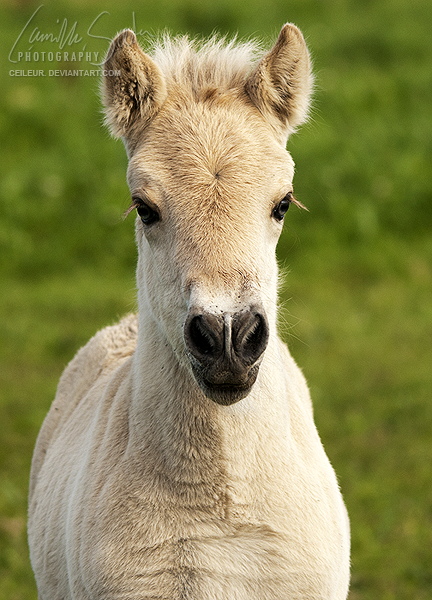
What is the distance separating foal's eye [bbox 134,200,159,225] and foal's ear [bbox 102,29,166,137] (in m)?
0.39

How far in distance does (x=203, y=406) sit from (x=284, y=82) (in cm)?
134

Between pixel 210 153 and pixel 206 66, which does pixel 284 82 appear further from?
pixel 210 153

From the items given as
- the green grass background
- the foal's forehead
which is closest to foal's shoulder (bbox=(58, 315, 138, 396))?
the green grass background

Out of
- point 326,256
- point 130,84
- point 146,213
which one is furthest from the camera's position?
point 326,256

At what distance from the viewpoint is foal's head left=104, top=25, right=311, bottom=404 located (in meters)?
2.49

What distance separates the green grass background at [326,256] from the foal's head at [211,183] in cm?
219

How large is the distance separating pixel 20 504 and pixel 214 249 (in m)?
4.11

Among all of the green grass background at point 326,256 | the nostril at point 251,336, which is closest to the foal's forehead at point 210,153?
the nostril at point 251,336

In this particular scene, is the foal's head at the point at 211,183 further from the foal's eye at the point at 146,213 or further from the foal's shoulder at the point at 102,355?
the foal's shoulder at the point at 102,355

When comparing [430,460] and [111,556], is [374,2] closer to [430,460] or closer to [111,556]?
[430,460]

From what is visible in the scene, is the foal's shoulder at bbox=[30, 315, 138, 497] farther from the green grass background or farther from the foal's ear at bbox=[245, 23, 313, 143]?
the foal's ear at bbox=[245, 23, 313, 143]

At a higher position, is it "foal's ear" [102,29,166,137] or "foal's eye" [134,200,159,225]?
"foal's ear" [102,29,166,137]

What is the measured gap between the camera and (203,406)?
2.89 m

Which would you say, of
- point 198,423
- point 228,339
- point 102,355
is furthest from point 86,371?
point 228,339
